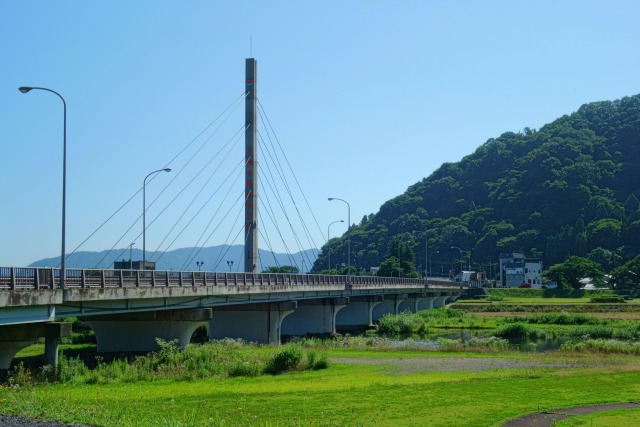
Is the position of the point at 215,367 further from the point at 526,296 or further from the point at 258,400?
the point at 526,296

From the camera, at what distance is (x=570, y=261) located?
165 metres

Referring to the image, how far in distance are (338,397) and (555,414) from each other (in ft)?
25.7

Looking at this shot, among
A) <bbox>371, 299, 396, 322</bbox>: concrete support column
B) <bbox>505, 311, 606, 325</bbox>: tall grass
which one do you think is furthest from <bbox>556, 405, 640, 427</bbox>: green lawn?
<bbox>371, 299, 396, 322</bbox>: concrete support column

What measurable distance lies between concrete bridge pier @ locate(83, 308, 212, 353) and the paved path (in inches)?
1021

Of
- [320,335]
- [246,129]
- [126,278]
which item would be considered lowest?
[320,335]

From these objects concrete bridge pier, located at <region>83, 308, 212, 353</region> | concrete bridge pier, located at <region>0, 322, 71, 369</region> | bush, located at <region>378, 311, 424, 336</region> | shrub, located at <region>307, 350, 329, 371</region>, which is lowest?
bush, located at <region>378, 311, 424, 336</region>

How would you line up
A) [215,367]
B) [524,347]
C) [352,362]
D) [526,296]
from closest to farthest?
[215,367], [352,362], [524,347], [526,296]

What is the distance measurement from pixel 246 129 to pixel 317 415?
154 feet

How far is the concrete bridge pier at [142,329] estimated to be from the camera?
45.0 m

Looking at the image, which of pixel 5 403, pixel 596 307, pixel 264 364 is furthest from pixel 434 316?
pixel 5 403

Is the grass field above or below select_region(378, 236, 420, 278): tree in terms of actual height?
below

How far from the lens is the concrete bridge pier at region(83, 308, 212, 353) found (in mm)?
45031

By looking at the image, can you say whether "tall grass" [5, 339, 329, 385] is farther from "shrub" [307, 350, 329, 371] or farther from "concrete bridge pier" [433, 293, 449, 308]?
"concrete bridge pier" [433, 293, 449, 308]

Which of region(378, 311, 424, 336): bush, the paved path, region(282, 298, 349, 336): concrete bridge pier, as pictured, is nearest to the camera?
the paved path
